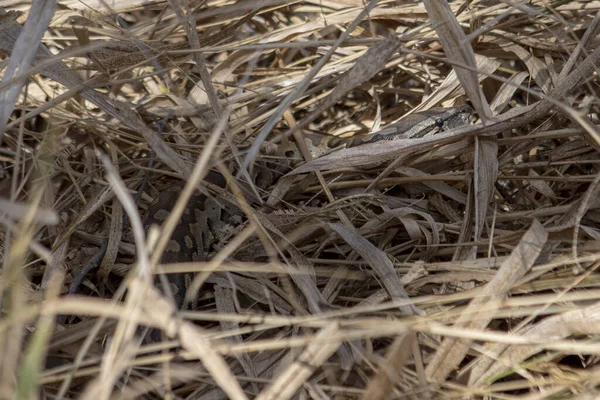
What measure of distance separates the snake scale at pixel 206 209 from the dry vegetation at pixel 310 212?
5 centimetres

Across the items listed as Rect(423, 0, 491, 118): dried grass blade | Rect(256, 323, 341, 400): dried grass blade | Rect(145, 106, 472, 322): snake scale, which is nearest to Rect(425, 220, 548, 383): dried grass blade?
Rect(256, 323, 341, 400): dried grass blade

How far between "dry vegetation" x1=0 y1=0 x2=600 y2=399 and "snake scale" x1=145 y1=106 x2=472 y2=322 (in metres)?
0.05

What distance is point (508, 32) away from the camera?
4.39 metres

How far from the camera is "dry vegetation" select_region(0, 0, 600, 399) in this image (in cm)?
231

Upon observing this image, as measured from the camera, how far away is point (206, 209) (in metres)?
4.59

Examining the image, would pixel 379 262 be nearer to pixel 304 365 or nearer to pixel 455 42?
pixel 304 365

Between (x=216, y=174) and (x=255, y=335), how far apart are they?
178 centimetres

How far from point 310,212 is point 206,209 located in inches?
50.4

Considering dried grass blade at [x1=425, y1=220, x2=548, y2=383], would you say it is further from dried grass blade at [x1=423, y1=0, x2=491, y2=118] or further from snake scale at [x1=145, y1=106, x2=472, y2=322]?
snake scale at [x1=145, y1=106, x2=472, y2=322]

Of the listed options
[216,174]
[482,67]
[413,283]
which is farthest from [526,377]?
[216,174]

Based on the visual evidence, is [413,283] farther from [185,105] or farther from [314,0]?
[314,0]

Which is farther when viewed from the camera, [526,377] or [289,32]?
[289,32]

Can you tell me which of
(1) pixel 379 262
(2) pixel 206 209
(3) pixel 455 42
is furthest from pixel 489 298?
(2) pixel 206 209

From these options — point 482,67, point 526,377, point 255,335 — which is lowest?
point 526,377
